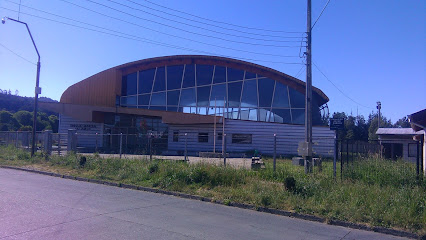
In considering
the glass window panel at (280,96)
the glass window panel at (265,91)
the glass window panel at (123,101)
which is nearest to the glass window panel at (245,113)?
the glass window panel at (265,91)

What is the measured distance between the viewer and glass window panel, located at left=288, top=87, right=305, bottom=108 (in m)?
37.0

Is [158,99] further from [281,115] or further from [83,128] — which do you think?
[281,115]

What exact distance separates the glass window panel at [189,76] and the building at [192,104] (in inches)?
4.4

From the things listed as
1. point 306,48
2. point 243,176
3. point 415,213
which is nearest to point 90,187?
point 243,176

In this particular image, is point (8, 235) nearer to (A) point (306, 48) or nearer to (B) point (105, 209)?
(B) point (105, 209)

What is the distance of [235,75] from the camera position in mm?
38875

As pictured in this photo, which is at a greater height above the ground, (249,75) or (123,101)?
(249,75)

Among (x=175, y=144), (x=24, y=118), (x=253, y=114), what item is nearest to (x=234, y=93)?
(x=253, y=114)

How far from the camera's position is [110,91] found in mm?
41281

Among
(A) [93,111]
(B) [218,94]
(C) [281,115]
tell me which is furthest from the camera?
(B) [218,94]

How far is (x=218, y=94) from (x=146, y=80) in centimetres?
917

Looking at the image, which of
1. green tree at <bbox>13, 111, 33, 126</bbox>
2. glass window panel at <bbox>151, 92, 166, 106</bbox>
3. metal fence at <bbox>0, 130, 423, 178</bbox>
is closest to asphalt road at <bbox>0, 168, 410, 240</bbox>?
metal fence at <bbox>0, 130, 423, 178</bbox>

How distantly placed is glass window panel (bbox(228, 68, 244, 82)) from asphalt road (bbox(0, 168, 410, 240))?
27.7m

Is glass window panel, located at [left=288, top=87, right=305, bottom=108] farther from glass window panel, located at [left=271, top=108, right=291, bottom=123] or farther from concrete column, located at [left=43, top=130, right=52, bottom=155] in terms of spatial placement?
concrete column, located at [left=43, top=130, right=52, bottom=155]
